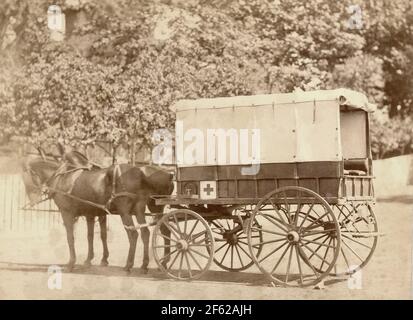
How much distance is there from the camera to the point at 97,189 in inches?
286

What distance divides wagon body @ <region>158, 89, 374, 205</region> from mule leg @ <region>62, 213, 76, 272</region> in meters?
1.08

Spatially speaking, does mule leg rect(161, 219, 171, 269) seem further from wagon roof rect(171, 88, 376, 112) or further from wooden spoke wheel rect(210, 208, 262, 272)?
wagon roof rect(171, 88, 376, 112)

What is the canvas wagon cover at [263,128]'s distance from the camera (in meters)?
6.20

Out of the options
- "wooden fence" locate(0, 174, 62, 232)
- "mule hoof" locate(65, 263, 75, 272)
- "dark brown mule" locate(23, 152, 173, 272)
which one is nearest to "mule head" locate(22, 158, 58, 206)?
"dark brown mule" locate(23, 152, 173, 272)

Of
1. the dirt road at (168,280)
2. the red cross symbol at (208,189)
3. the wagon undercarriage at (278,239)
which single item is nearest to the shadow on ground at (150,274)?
the dirt road at (168,280)

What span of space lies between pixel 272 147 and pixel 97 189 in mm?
2049

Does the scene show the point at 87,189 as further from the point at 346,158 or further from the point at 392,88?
the point at 392,88

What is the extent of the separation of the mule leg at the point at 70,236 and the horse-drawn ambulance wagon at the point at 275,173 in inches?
39.2

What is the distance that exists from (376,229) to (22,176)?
3854 millimetres

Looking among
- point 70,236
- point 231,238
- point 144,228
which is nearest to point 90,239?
point 70,236

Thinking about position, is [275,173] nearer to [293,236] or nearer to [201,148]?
[293,236]
